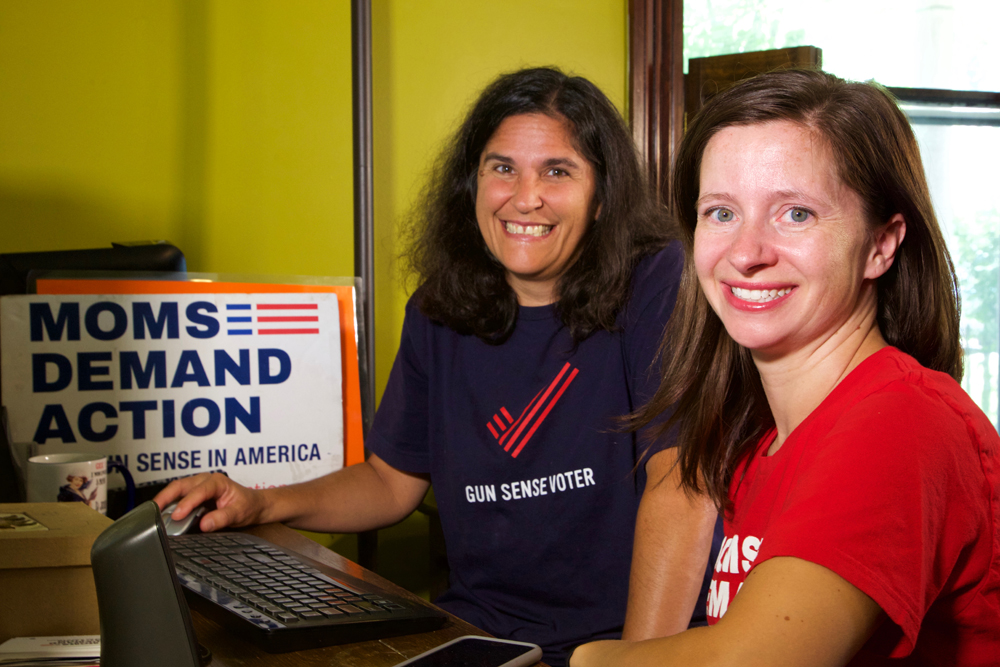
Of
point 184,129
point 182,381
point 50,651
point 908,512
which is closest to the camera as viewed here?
point 908,512

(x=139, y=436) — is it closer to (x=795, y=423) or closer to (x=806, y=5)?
(x=795, y=423)

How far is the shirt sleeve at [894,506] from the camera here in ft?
1.77

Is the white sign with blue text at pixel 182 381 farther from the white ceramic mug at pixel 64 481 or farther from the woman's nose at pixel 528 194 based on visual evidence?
the woman's nose at pixel 528 194

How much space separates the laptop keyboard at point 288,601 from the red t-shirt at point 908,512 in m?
0.36

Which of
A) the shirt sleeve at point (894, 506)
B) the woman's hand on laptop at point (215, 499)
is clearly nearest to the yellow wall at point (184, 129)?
the woman's hand on laptop at point (215, 499)

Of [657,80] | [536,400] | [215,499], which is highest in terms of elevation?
[657,80]

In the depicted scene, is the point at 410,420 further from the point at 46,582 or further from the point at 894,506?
the point at 894,506

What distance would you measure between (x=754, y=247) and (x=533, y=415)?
22.9 inches

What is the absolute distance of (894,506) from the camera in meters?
0.55

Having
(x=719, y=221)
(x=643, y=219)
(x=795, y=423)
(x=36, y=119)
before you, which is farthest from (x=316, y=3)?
(x=795, y=423)

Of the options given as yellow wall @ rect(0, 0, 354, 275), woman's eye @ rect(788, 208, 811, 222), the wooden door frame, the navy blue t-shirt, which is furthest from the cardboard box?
the wooden door frame

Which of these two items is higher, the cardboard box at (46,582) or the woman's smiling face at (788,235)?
the woman's smiling face at (788,235)

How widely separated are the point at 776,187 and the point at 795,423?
0.76 feet

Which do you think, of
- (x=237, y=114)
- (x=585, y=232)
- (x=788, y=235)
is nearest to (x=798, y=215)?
(x=788, y=235)
